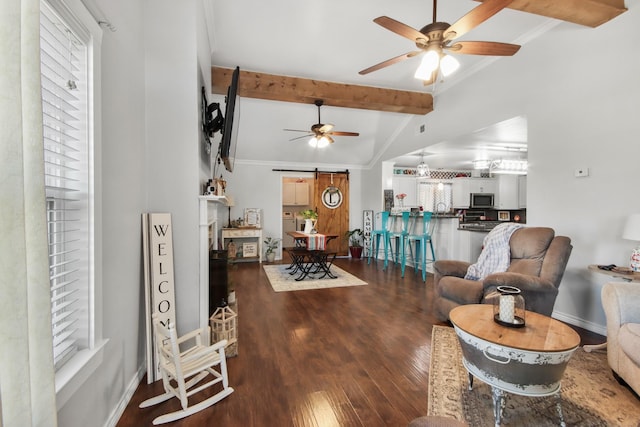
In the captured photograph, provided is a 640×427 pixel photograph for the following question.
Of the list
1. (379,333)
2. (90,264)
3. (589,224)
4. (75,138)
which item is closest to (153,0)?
(75,138)

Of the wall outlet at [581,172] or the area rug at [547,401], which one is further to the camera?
the wall outlet at [581,172]

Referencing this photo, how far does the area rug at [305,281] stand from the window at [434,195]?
3.88 metres

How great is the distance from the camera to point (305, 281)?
16.0ft

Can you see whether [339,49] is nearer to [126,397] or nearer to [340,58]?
[340,58]

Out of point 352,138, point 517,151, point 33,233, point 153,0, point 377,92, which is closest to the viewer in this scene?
point 33,233

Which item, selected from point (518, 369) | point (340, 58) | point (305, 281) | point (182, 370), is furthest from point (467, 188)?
point (182, 370)

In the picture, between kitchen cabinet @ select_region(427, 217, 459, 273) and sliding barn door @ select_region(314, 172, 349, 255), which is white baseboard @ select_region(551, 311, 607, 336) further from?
sliding barn door @ select_region(314, 172, 349, 255)

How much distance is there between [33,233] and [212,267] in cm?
197

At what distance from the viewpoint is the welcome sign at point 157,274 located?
2029 millimetres

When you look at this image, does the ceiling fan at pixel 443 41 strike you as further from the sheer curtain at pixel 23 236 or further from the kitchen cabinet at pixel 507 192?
the kitchen cabinet at pixel 507 192

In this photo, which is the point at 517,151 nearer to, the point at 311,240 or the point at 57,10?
the point at 311,240

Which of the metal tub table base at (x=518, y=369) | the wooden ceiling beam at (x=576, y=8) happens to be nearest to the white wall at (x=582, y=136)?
the wooden ceiling beam at (x=576, y=8)

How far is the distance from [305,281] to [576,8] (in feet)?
14.6

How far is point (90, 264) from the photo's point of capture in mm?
1423
